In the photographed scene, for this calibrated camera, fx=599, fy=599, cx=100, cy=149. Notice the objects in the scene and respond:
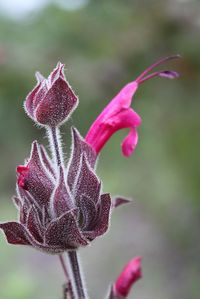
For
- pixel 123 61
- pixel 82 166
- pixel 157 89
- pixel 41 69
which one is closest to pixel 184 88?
pixel 157 89

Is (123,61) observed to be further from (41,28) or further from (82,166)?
(82,166)

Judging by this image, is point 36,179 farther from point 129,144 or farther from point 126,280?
point 126,280

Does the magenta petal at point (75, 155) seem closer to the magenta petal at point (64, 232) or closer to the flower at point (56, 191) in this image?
the flower at point (56, 191)

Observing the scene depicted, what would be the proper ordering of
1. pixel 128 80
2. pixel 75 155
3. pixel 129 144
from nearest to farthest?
1. pixel 75 155
2. pixel 129 144
3. pixel 128 80

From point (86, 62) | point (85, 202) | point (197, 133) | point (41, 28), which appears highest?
point (41, 28)

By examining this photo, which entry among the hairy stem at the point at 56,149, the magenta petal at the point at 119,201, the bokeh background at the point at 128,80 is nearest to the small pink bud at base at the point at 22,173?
the hairy stem at the point at 56,149

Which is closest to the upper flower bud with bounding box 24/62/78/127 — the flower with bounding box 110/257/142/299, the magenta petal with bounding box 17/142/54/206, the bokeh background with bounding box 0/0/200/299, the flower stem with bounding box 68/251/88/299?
the magenta petal with bounding box 17/142/54/206

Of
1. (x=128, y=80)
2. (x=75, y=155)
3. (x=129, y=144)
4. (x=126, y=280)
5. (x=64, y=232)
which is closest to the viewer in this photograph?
(x=64, y=232)

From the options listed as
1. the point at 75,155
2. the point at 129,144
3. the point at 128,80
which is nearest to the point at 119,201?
the point at 129,144
